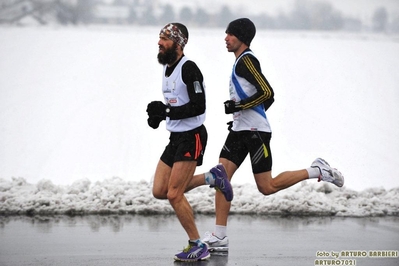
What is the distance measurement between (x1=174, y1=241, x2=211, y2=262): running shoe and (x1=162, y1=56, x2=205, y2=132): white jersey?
108 cm

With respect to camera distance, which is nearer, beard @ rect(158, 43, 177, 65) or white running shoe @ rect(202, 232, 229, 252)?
beard @ rect(158, 43, 177, 65)

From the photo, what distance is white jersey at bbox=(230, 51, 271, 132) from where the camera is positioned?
8.98m

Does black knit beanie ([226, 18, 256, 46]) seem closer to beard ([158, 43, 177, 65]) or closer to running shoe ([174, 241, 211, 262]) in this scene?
beard ([158, 43, 177, 65])

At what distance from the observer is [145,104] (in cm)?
1978

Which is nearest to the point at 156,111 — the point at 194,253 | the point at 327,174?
the point at 194,253

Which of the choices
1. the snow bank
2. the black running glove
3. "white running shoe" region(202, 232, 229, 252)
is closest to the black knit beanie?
the black running glove

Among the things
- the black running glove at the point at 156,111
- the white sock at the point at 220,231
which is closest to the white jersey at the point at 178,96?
the black running glove at the point at 156,111

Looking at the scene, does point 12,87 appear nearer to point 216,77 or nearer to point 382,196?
point 216,77

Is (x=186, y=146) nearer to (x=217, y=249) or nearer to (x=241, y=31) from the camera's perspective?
(x=217, y=249)

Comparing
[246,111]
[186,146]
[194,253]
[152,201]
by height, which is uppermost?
[246,111]

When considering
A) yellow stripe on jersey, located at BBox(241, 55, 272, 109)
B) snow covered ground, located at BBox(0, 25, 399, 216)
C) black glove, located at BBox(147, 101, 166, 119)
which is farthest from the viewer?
snow covered ground, located at BBox(0, 25, 399, 216)

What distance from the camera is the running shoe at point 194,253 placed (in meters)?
8.34

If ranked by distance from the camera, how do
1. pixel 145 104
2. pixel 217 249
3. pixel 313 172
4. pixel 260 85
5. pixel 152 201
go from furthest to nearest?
pixel 145 104
pixel 152 201
pixel 313 172
pixel 217 249
pixel 260 85

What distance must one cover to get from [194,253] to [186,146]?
38.6 inches
